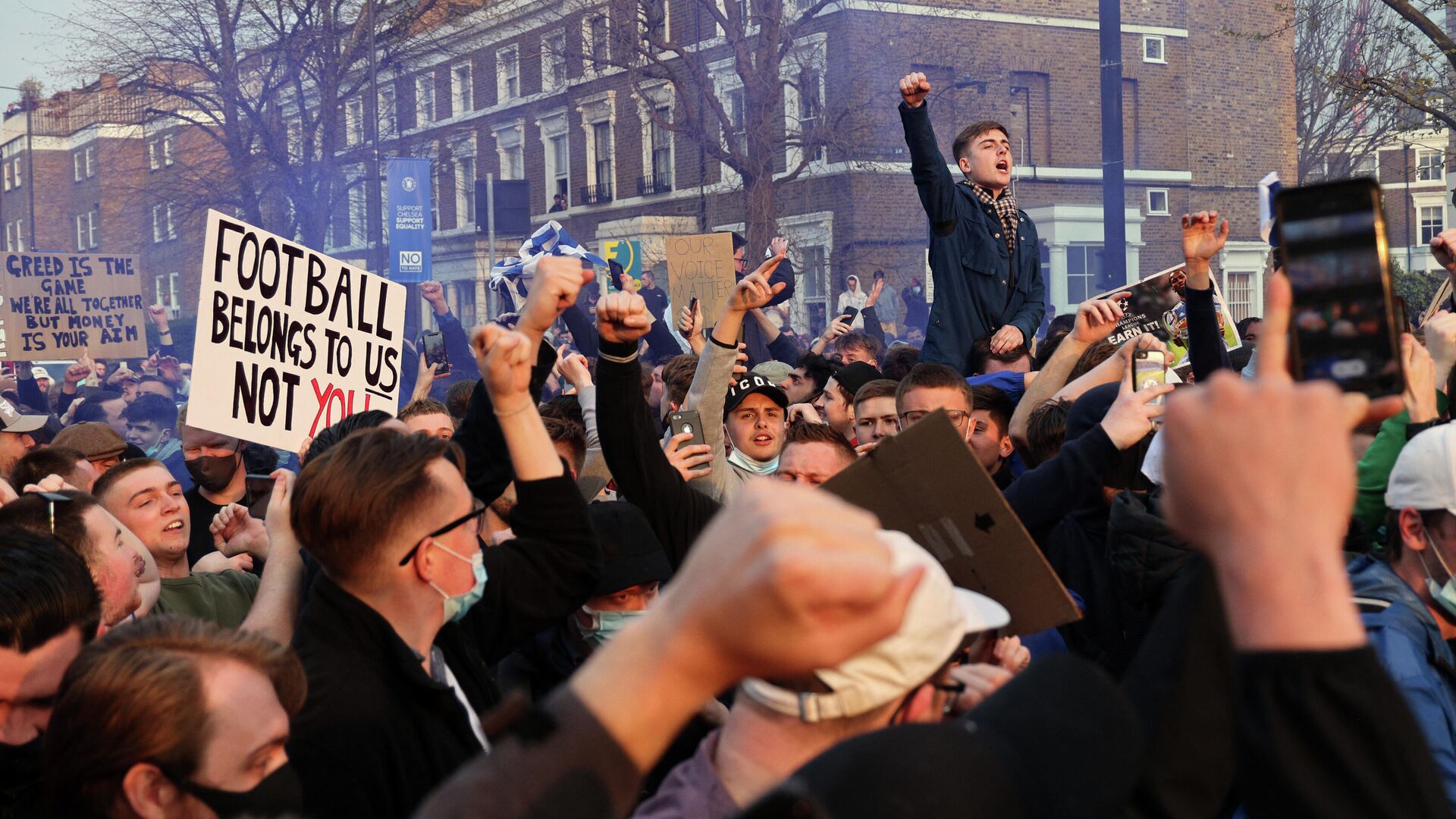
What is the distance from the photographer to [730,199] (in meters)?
35.2

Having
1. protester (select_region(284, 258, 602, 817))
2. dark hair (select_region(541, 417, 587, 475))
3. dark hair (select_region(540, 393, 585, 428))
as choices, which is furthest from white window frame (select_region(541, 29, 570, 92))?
protester (select_region(284, 258, 602, 817))

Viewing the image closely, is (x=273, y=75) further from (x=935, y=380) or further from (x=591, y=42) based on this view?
(x=935, y=380)

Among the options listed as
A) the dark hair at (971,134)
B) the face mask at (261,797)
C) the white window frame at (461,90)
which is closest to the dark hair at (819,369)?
the dark hair at (971,134)

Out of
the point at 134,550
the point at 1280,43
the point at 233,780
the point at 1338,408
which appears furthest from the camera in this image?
the point at 1280,43

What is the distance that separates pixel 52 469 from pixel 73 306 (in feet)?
35.7

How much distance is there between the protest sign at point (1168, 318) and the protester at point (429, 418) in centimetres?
271

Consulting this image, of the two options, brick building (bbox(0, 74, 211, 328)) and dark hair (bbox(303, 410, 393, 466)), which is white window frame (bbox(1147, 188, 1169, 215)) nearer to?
brick building (bbox(0, 74, 211, 328))

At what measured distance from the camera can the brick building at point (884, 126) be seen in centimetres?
3281

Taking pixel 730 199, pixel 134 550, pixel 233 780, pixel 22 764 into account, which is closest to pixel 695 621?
pixel 233 780

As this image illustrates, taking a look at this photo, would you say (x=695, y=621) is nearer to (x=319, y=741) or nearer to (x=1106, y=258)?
(x=319, y=741)

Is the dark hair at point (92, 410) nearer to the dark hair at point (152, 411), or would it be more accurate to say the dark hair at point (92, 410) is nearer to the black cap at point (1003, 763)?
the dark hair at point (152, 411)

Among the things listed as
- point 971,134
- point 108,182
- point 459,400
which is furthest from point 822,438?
point 108,182

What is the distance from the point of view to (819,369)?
8086 millimetres

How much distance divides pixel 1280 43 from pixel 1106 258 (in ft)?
103
